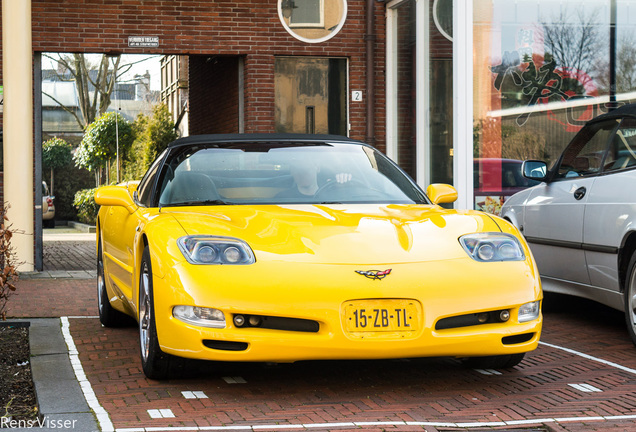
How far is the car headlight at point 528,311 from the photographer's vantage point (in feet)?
16.0

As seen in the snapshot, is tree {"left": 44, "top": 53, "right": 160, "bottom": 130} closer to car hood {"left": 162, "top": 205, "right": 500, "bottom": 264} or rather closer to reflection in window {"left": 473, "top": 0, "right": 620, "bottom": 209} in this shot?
reflection in window {"left": 473, "top": 0, "right": 620, "bottom": 209}

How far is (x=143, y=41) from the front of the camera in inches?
492

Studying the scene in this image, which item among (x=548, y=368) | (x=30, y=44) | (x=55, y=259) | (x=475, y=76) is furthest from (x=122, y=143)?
(x=548, y=368)

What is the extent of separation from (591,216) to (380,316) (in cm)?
289

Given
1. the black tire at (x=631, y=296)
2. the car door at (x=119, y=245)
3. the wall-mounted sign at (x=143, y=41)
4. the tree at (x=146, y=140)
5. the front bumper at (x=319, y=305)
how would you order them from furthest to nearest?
1. the tree at (x=146, y=140)
2. the wall-mounted sign at (x=143, y=41)
3. the black tire at (x=631, y=296)
4. the car door at (x=119, y=245)
5. the front bumper at (x=319, y=305)

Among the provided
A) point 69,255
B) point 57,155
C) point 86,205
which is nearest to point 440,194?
point 69,255

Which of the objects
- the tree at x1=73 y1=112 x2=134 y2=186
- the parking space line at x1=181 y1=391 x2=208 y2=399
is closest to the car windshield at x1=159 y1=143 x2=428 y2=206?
the parking space line at x1=181 y1=391 x2=208 y2=399

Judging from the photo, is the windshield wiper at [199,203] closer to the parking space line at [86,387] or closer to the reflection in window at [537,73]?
the parking space line at [86,387]

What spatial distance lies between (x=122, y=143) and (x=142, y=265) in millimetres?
17250

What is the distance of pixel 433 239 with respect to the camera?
4.97 meters

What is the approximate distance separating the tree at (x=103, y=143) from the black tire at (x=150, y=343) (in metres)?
15.7

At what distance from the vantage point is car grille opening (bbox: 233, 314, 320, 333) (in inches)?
181

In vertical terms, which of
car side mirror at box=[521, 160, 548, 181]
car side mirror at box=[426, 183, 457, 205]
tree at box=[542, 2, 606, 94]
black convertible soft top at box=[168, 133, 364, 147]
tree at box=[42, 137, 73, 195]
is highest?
tree at box=[542, 2, 606, 94]

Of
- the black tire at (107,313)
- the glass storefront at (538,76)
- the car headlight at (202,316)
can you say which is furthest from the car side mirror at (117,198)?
the glass storefront at (538,76)
